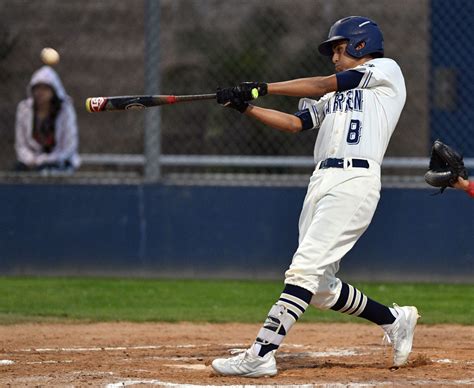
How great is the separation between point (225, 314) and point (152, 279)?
1821 mm

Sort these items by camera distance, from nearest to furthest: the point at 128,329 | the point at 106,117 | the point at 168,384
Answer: the point at 168,384 < the point at 128,329 < the point at 106,117

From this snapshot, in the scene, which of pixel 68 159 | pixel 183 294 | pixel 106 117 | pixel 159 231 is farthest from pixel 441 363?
pixel 106 117

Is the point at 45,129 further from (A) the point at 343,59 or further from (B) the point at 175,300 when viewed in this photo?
(A) the point at 343,59

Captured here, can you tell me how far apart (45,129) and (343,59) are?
4.98 metres

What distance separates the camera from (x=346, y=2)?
10055 mm

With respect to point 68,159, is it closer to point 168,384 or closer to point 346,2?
point 346,2

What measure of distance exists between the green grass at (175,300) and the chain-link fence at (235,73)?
1.02 meters

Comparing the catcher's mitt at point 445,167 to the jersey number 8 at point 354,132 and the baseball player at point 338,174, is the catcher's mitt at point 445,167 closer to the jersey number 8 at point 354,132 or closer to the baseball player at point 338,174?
the baseball player at point 338,174

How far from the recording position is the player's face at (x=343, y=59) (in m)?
5.36

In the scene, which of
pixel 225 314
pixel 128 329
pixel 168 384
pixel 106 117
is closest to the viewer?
pixel 168 384

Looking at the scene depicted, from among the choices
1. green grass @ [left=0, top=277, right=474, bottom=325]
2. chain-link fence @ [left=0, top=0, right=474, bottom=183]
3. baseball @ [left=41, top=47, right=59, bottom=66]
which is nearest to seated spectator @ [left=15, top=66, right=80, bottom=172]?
chain-link fence @ [left=0, top=0, right=474, bottom=183]

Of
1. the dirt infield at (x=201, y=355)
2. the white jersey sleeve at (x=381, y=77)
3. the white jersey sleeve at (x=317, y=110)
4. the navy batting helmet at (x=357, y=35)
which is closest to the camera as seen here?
the dirt infield at (x=201, y=355)

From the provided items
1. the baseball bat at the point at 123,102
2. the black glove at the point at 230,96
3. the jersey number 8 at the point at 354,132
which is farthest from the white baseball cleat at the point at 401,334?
the baseball bat at the point at 123,102

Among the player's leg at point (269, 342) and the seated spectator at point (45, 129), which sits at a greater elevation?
the seated spectator at point (45, 129)
